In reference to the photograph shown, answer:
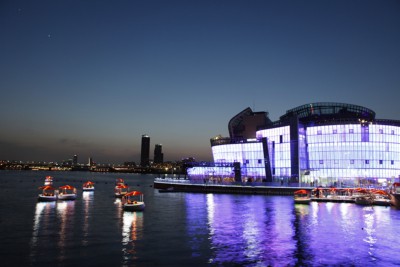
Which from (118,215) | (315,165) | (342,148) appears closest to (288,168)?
(315,165)

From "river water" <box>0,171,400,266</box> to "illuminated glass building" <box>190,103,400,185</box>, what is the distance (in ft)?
206

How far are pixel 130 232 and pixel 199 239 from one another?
10.9 metres

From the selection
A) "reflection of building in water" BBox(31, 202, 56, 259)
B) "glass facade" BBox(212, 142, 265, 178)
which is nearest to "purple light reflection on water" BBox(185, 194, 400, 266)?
"reflection of building in water" BBox(31, 202, 56, 259)

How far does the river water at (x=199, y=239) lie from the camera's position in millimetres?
38281

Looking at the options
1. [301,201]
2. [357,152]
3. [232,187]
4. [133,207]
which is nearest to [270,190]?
[232,187]

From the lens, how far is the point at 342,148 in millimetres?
137625

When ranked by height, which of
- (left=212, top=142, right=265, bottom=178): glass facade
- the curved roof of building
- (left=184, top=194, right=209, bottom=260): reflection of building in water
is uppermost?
the curved roof of building

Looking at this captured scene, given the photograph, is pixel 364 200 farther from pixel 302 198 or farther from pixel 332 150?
pixel 332 150

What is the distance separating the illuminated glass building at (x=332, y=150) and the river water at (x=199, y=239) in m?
62.9

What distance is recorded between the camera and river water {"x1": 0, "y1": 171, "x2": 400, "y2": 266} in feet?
126

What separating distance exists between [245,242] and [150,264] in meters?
14.8

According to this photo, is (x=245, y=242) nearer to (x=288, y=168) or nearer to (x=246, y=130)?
(x=288, y=168)

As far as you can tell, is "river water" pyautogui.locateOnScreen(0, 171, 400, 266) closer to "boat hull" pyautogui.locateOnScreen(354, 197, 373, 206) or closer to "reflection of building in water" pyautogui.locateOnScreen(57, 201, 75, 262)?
"reflection of building in water" pyautogui.locateOnScreen(57, 201, 75, 262)

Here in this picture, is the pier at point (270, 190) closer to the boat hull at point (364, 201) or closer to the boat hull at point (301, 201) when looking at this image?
the boat hull at point (364, 201)
